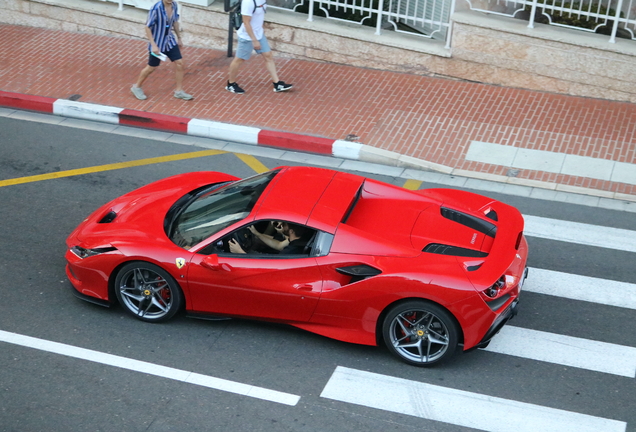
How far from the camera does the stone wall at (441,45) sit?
11469 millimetres

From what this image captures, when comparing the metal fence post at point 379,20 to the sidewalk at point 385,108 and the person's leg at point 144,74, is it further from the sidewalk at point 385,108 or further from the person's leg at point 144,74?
the person's leg at point 144,74

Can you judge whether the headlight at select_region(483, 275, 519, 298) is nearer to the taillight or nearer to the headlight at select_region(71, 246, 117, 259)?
the taillight

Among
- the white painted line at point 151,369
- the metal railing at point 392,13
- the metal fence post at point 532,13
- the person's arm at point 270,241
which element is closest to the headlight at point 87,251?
the white painted line at point 151,369

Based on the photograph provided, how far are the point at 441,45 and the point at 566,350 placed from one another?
701 cm

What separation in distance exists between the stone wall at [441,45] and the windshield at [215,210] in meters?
6.00

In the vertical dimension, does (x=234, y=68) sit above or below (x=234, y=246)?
above

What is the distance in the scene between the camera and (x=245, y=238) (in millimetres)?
6457

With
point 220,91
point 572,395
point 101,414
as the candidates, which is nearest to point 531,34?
point 220,91

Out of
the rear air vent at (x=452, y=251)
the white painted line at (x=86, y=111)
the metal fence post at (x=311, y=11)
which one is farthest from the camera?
the metal fence post at (x=311, y=11)

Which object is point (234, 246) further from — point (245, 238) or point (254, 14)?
point (254, 14)

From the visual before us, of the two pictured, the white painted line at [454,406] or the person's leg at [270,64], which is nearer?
the white painted line at [454,406]

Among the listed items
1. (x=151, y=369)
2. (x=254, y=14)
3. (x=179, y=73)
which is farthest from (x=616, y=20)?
(x=151, y=369)

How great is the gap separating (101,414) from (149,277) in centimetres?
134

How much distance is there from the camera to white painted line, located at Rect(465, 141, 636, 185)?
388 inches
